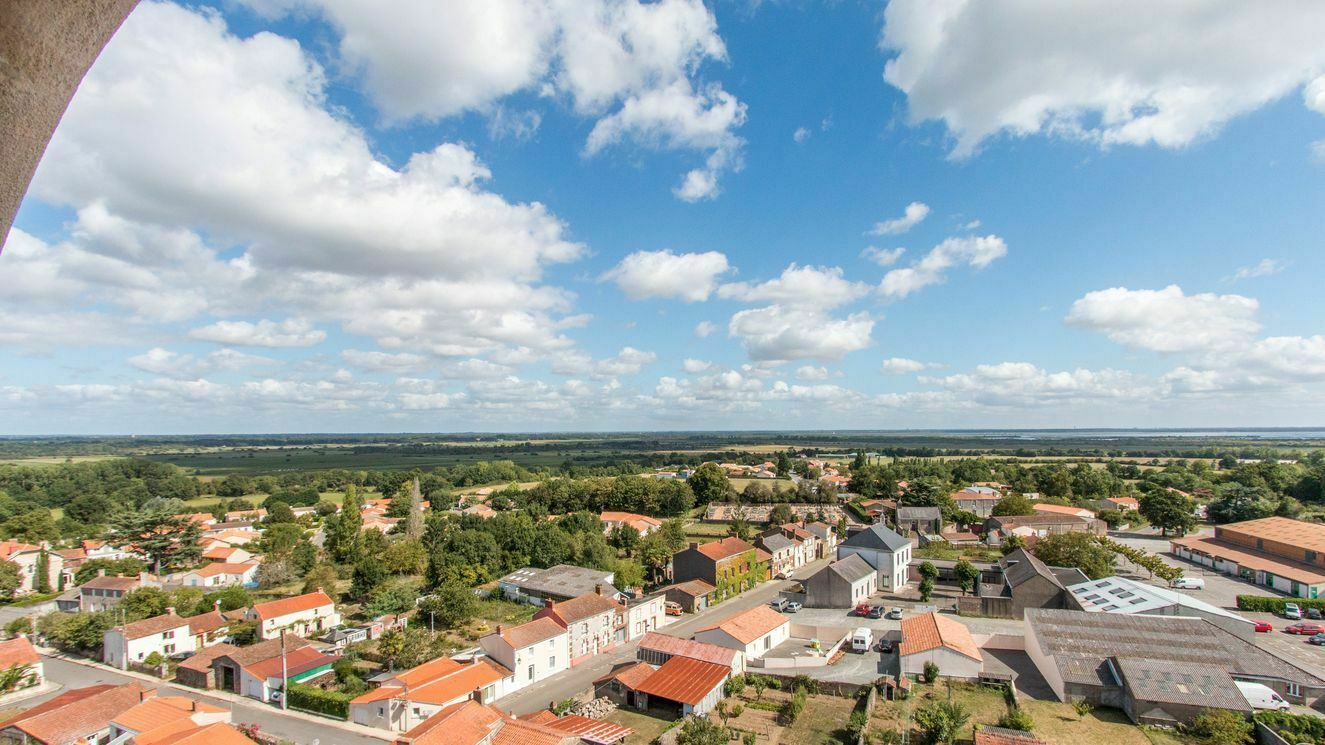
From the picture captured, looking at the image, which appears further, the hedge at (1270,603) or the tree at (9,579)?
the tree at (9,579)

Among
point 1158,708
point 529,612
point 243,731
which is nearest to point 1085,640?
point 1158,708

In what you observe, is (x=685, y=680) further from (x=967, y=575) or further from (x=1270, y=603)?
(x=1270, y=603)

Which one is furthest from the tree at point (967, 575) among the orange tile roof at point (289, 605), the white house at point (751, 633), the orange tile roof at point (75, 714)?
the orange tile roof at point (75, 714)

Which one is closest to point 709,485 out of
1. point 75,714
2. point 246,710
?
point 246,710

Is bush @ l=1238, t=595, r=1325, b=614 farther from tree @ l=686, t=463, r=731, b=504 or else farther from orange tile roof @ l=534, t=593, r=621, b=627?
tree @ l=686, t=463, r=731, b=504

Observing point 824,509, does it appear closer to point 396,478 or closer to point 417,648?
point 417,648

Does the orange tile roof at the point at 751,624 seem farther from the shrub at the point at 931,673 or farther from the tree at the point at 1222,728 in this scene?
the tree at the point at 1222,728
